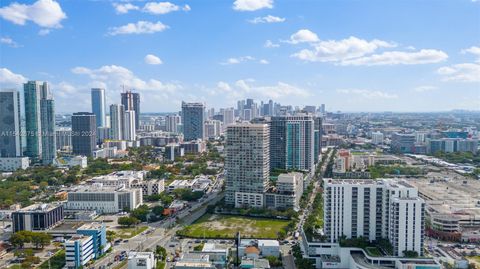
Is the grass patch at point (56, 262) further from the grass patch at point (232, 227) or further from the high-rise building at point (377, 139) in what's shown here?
the high-rise building at point (377, 139)

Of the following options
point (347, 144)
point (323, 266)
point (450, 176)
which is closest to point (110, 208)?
point (323, 266)

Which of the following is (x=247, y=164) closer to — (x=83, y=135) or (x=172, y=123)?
A: (x=83, y=135)

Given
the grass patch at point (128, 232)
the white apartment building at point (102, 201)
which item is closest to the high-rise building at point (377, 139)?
the white apartment building at point (102, 201)

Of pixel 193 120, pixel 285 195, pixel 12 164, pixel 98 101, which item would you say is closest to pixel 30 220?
pixel 285 195

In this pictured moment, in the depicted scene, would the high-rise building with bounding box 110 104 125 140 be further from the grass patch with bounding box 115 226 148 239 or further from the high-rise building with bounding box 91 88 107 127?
the grass patch with bounding box 115 226 148 239

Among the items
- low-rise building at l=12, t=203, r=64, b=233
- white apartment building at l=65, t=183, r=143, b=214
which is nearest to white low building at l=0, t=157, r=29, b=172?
white apartment building at l=65, t=183, r=143, b=214
